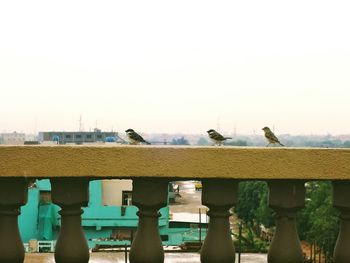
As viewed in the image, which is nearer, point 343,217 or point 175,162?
point 175,162

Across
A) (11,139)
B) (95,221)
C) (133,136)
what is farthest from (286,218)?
(11,139)

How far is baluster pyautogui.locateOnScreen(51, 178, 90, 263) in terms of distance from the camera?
3230mm

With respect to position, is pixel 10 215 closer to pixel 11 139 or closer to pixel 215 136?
pixel 215 136

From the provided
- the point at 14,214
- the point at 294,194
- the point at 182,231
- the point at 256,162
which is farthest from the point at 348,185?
the point at 182,231

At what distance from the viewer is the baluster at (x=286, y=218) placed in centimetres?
333

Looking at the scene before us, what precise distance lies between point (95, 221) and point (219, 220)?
37154 millimetres

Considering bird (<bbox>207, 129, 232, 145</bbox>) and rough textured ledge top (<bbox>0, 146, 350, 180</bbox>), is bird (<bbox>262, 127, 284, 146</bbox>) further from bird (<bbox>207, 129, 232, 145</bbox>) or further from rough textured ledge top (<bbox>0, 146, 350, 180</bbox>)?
rough textured ledge top (<bbox>0, 146, 350, 180</bbox>)

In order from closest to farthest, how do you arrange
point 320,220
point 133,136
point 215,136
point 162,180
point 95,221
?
point 162,180 < point 133,136 < point 215,136 < point 95,221 < point 320,220

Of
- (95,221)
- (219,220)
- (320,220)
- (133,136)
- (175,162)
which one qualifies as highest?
(133,136)

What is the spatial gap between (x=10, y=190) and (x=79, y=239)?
1.41 feet

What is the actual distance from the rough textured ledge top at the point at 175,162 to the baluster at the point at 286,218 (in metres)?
0.15

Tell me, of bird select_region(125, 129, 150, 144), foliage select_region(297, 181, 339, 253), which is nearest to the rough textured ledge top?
bird select_region(125, 129, 150, 144)

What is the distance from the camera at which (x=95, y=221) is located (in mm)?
39750

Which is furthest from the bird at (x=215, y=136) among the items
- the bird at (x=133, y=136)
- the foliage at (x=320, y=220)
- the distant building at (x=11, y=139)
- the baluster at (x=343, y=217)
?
the foliage at (x=320, y=220)
